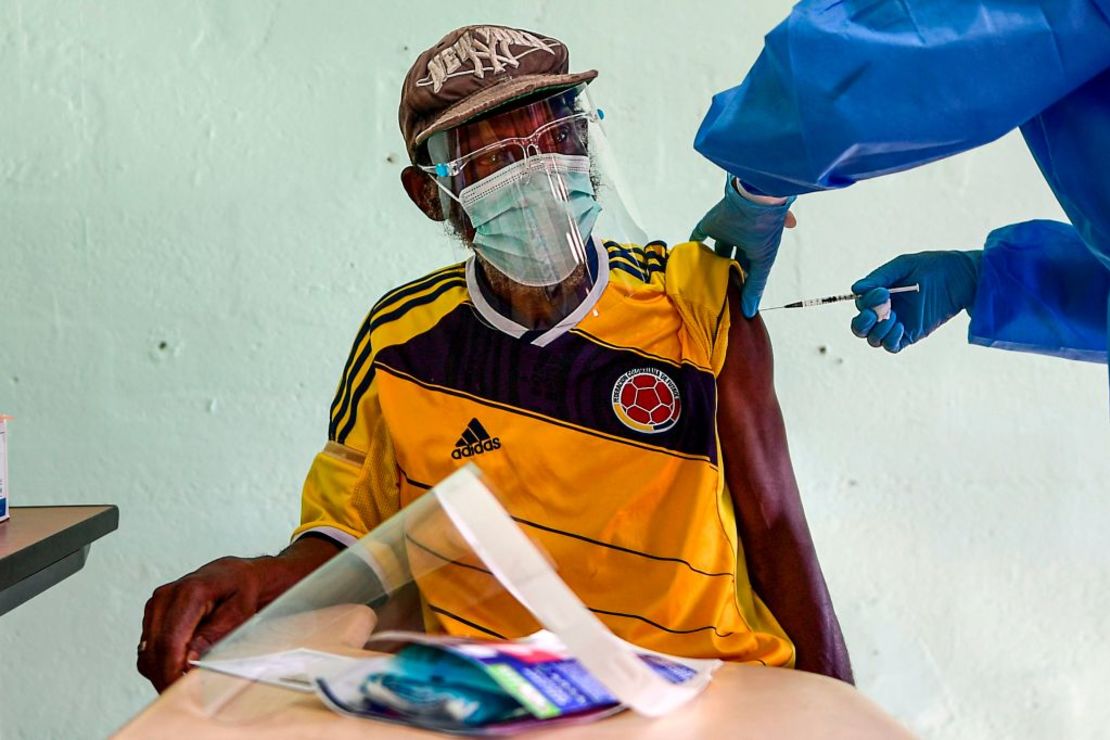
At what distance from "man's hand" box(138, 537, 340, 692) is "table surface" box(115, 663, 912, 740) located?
348mm


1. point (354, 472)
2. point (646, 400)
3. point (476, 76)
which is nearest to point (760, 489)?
point (646, 400)

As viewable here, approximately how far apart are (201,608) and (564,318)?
22.0 inches

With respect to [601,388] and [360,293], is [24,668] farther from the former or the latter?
[601,388]

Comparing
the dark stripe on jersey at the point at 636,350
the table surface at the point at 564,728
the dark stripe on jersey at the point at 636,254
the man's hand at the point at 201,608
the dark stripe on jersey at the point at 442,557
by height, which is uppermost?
the dark stripe on jersey at the point at 636,254

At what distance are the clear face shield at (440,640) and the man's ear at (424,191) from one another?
2.64 ft

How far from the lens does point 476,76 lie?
1.26m

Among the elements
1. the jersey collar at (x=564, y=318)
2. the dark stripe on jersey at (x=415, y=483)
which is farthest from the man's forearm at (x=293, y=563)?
the jersey collar at (x=564, y=318)

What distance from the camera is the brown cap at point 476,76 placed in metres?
1.23

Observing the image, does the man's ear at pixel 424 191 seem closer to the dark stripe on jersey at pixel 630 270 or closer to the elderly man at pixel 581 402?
the elderly man at pixel 581 402

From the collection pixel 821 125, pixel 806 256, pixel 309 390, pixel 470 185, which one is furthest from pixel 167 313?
pixel 821 125

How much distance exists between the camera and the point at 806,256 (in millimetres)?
1792

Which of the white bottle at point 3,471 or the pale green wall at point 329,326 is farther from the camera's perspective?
the pale green wall at point 329,326

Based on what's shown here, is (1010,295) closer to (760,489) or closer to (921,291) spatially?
(921,291)

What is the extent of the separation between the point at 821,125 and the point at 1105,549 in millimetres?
1262
